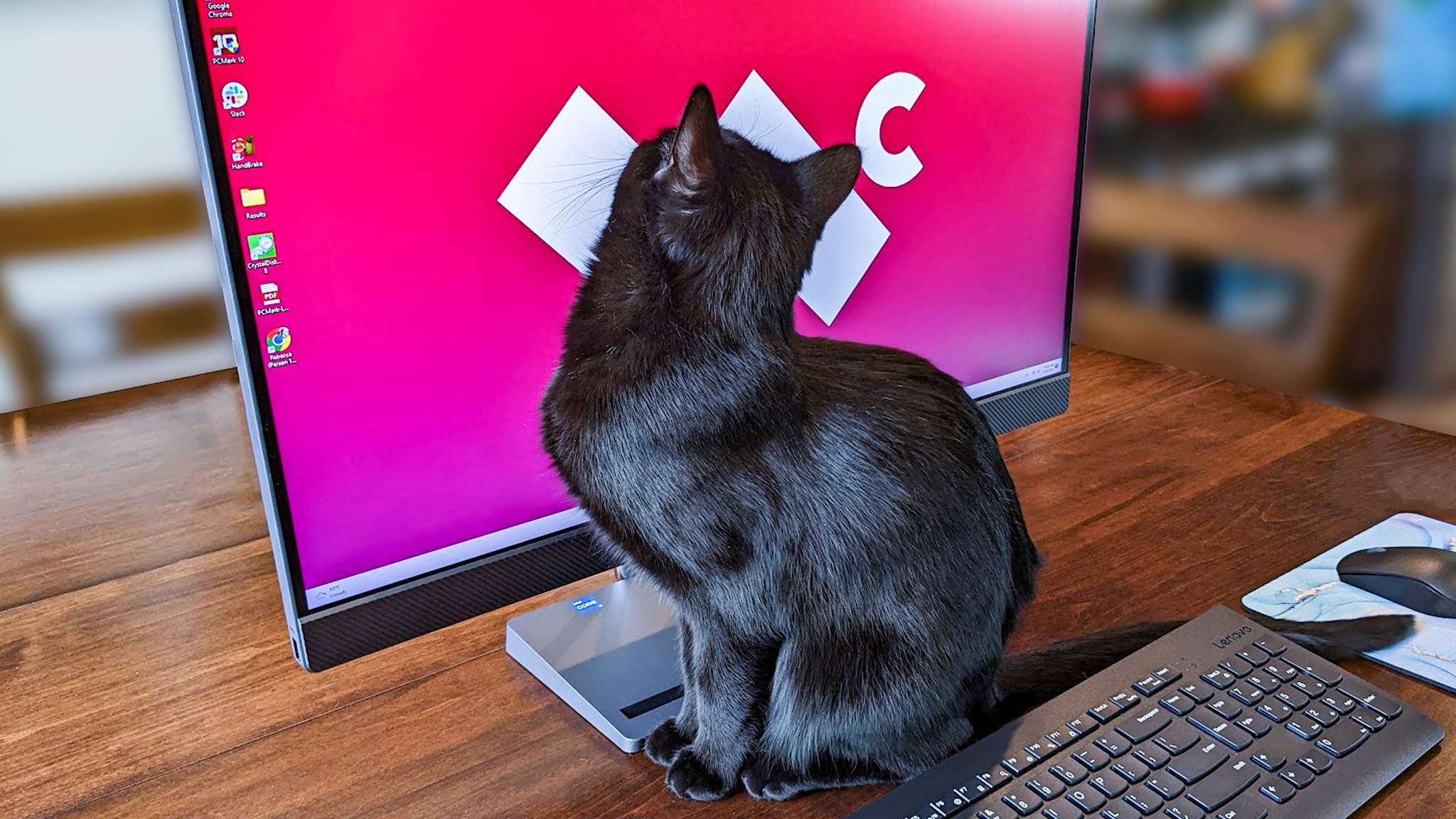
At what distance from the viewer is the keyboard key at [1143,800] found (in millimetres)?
567

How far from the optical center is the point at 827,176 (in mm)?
646

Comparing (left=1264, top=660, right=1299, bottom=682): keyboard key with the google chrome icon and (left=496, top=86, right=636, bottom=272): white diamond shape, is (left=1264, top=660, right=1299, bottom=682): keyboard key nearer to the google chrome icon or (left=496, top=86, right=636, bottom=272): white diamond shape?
(left=496, top=86, right=636, bottom=272): white diamond shape

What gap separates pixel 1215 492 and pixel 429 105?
753 mm

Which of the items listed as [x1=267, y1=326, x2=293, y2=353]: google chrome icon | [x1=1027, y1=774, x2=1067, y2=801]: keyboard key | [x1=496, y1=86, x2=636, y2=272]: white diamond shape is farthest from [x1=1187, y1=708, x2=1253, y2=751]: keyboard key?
[x1=267, y1=326, x2=293, y2=353]: google chrome icon

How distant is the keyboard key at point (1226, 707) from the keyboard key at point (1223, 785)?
36 millimetres

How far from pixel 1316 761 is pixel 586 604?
0.48 metres

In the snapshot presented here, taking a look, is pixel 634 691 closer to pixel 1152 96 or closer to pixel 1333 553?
pixel 1333 553

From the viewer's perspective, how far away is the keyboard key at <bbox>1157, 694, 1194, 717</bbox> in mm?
640

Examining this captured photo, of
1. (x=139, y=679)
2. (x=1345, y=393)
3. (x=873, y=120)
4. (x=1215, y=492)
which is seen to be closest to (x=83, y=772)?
(x=139, y=679)

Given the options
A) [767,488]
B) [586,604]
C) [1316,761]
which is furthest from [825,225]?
[1316,761]

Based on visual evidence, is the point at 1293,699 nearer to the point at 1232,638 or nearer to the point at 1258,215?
the point at 1232,638

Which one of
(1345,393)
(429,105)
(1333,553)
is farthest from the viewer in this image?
(1345,393)

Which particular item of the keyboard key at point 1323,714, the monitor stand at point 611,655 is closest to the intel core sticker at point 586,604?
the monitor stand at point 611,655

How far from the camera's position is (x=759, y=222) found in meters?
0.60
